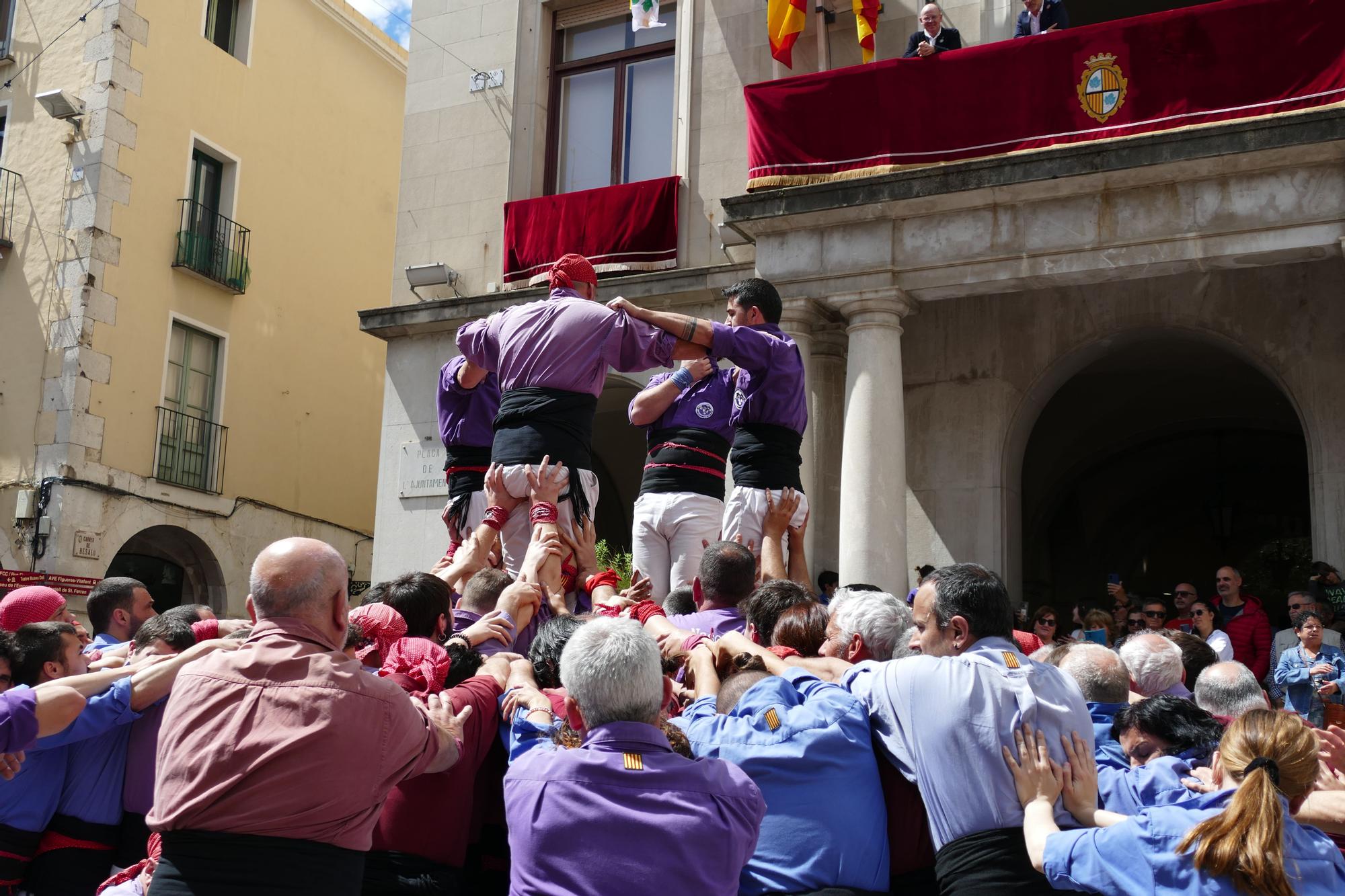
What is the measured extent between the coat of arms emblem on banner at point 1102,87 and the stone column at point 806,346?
9.86ft

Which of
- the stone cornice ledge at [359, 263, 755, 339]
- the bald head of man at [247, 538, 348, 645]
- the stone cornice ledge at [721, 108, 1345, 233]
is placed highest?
the stone cornice ledge at [721, 108, 1345, 233]

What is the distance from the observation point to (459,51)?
54.1 ft

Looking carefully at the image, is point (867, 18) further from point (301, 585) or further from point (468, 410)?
point (301, 585)

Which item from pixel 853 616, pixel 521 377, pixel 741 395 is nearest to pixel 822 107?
pixel 741 395

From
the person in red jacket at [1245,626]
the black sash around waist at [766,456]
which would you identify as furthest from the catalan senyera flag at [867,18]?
the black sash around waist at [766,456]

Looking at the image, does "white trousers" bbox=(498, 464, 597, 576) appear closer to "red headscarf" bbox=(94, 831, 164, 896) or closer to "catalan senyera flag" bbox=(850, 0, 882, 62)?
"red headscarf" bbox=(94, 831, 164, 896)

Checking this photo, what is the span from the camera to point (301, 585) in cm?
344

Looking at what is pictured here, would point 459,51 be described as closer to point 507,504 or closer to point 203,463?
point 203,463

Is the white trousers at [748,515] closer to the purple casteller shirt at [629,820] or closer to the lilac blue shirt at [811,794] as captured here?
the lilac blue shirt at [811,794]

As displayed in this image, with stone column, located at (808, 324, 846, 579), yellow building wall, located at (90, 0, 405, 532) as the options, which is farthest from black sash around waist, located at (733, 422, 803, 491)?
yellow building wall, located at (90, 0, 405, 532)

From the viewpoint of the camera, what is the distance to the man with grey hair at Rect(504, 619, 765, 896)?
3291 mm

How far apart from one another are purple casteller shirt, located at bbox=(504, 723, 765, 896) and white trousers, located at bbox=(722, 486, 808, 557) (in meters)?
4.04

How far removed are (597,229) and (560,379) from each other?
8535 millimetres

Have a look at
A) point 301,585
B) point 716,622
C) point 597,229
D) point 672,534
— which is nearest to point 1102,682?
point 716,622
